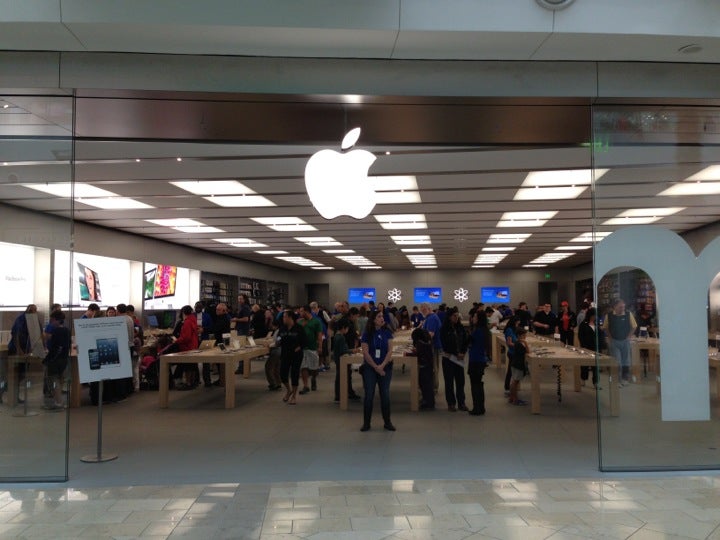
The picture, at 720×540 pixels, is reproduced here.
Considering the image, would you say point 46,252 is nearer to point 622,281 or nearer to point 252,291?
point 622,281

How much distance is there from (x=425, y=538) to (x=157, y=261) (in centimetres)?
1461

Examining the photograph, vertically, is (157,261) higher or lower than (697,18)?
lower

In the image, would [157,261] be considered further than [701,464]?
Yes

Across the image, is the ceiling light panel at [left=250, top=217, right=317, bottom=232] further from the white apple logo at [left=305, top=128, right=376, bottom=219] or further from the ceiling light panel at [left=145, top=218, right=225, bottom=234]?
the white apple logo at [left=305, top=128, right=376, bottom=219]

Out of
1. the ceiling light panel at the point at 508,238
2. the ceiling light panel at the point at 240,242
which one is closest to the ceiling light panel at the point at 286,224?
the ceiling light panel at the point at 240,242

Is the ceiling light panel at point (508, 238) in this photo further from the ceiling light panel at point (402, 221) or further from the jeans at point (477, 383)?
the jeans at point (477, 383)

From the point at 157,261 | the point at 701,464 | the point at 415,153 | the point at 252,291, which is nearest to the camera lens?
the point at 701,464

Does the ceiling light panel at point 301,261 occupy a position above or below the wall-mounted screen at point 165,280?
above

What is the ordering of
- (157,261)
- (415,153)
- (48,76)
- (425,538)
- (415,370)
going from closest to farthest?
1. (425,538)
2. (48,76)
3. (415,153)
4. (415,370)
5. (157,261)

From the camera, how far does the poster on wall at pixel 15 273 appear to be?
5.59 m

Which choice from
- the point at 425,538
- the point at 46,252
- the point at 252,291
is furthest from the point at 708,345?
the point at 252,291

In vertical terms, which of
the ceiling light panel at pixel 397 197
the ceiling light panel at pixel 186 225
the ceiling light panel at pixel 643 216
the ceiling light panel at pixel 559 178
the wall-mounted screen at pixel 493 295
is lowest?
the wall-mounted screen at pixel 493 295

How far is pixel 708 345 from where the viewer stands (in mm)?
5715

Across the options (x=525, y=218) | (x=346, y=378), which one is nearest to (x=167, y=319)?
(x=346, y=378)
